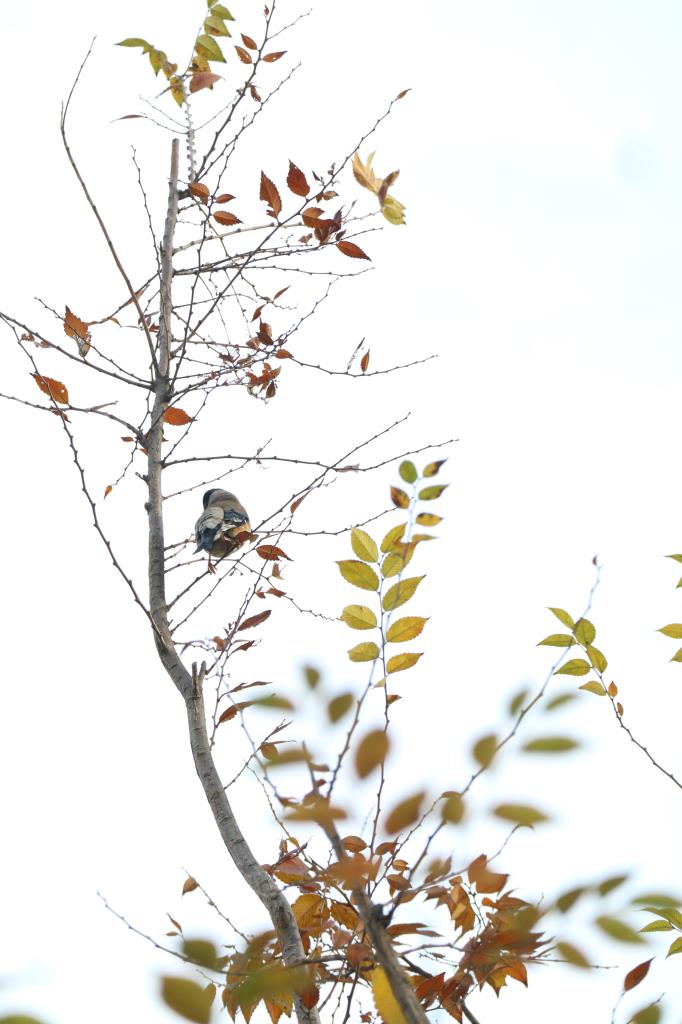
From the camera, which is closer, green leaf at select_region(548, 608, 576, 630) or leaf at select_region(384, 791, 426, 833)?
leaf at select_region(384, 791, 426, 833)

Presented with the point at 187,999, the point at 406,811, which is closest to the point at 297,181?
the point at 406,811

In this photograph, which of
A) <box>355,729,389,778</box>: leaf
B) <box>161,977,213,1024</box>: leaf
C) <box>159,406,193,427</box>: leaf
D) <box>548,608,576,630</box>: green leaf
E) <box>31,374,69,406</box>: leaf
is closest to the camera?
<box>161,977,213,1024</box>: leaf

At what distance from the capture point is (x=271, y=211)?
2.81 m

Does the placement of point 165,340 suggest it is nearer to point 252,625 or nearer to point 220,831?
point 252,625

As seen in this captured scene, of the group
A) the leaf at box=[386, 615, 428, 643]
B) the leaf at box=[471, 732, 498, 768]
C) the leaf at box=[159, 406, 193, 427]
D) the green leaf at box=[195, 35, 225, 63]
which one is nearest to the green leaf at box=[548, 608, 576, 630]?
the leaf at box=[386, 615, 428, 643]

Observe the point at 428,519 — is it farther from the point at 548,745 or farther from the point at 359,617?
the point at 548,745

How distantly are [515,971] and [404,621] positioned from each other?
2.47 feet

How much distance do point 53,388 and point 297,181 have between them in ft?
2.92

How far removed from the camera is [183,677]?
2.28m

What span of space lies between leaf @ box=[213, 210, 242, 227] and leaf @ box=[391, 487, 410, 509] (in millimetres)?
1536

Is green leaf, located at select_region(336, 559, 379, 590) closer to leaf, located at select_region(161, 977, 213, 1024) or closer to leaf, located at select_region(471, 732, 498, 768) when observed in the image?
leaf, located at select_region(471, 732, 498, 768)

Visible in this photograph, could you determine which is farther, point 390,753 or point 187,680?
point 187,680

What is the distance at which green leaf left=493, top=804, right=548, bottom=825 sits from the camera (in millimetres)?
1004

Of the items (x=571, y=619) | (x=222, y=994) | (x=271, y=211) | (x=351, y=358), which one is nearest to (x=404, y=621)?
(x=571, y=619)
